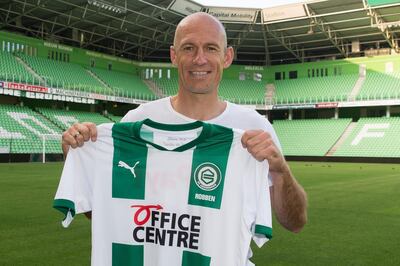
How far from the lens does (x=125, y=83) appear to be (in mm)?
46719

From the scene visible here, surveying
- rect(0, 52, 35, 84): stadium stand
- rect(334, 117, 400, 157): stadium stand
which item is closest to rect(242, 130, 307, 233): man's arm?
rect(0, 52, 35, 84): stadium stand

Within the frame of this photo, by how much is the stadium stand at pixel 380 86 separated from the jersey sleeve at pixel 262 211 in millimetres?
41756

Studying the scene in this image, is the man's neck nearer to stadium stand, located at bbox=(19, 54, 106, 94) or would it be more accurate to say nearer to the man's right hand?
the man's right hand

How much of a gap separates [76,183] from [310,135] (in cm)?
4243

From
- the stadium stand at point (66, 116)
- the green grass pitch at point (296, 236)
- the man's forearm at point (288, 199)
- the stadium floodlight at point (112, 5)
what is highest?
the stadium floodlight at point (112, 5)

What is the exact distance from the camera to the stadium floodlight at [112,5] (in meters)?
34.1

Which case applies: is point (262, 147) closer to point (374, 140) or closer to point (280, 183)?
point (280, 183)

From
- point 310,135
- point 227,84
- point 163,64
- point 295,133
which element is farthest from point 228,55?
point 227,84

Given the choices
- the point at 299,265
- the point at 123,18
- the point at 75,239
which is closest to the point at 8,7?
the point at 123,18

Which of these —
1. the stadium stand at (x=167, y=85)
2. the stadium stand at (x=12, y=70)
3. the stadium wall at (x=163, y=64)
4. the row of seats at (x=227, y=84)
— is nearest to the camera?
the stadium stand at (x=12, y=70)

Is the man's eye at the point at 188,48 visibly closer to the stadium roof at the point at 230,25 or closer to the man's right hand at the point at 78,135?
the man's right hand at the point at 78,135

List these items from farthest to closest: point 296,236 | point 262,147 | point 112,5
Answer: point 112,5 → point 296,236 → point 262,147

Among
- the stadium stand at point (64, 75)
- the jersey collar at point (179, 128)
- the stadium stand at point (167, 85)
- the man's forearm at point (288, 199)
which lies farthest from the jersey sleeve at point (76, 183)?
the stadium stand at point (167, 85)

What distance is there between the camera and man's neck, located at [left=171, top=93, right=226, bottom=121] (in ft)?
10.1
